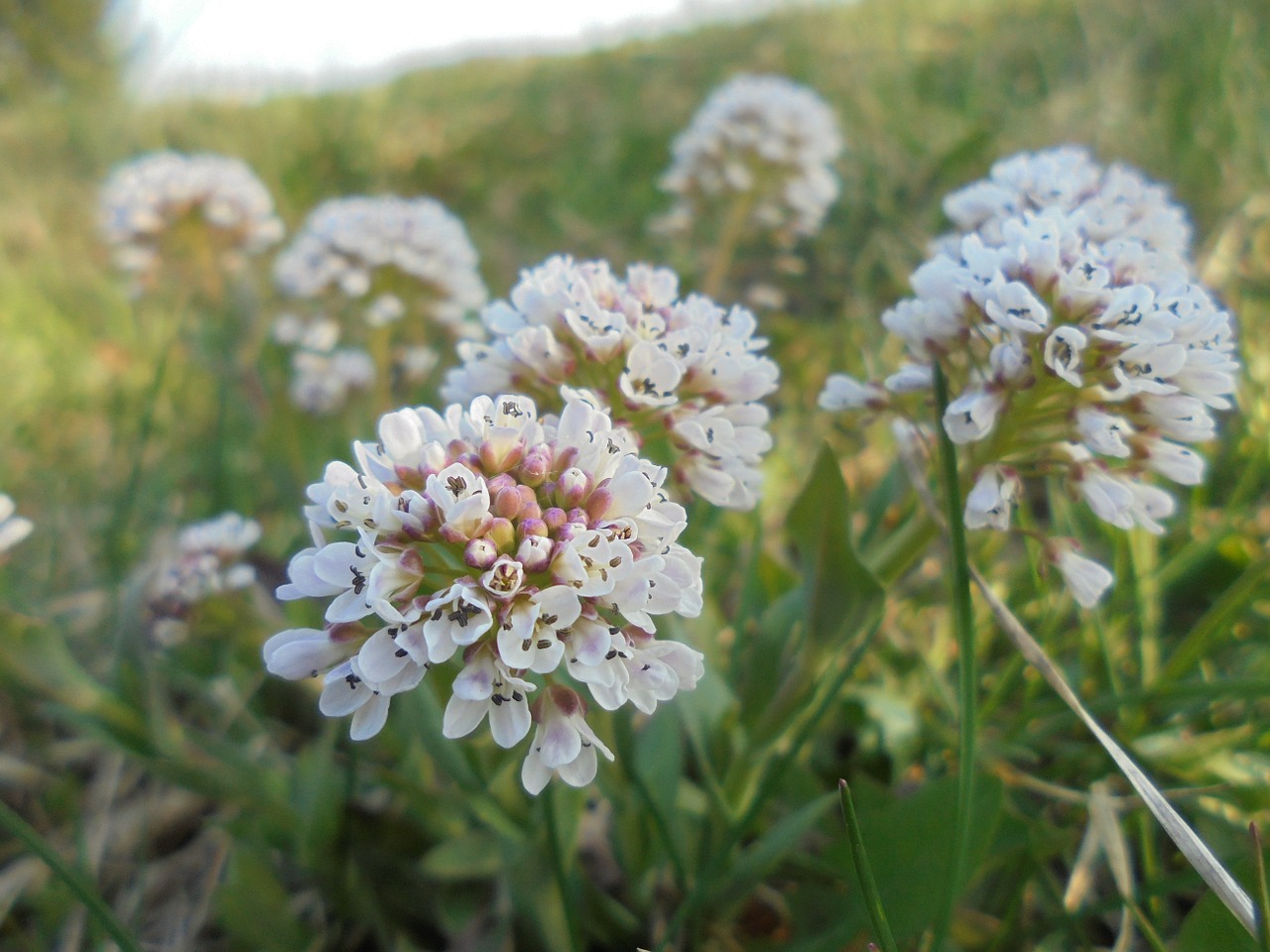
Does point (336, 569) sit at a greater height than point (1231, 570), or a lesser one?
greater

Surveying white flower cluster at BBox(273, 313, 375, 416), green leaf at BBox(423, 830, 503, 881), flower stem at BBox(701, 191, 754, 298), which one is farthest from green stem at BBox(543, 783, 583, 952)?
flower stem at BBox(701, 191, 754, 298)

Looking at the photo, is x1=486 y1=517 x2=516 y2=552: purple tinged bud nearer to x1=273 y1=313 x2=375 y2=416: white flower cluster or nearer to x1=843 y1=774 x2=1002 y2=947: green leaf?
x1=843 y1=774 x2=1002 y2=947: green leaf

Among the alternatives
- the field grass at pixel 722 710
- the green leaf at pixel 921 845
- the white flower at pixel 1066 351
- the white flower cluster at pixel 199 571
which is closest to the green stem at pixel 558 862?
the field grass at pixel 722 710

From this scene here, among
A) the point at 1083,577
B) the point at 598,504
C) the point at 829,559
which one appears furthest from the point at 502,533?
the point at 1083,577

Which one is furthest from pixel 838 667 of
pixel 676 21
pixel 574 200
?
pixel 676 21

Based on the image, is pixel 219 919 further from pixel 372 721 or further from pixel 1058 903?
pixel 1058 903

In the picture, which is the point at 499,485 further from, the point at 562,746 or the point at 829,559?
the point at 829,559

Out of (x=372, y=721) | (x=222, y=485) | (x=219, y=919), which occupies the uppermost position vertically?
(x=372, y=721)
